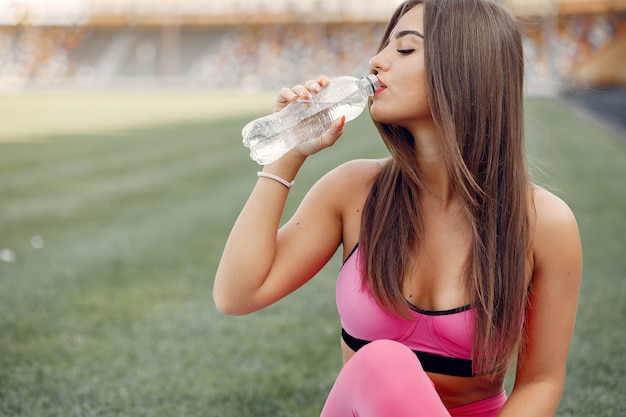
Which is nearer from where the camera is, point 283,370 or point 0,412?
point 0,412

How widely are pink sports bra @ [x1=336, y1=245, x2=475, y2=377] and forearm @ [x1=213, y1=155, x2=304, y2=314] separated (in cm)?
22

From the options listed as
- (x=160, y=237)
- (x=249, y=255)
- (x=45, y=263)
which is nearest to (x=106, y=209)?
(x=160, y=237)

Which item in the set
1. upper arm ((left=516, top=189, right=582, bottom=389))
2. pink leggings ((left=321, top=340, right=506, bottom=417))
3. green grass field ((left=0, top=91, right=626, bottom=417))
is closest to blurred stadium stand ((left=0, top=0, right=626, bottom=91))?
green grass field ((left=0, top=91, right=626, bottom=417))

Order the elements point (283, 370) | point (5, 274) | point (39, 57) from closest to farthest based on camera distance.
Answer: point (283, 370)
point (5, 274)
point (39, 57)

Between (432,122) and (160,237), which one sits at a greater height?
(432,122)

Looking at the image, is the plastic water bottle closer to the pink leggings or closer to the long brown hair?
the long brown hair

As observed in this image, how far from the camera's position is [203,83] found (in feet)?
154

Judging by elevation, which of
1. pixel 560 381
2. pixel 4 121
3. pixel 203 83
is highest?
pixel 560 381

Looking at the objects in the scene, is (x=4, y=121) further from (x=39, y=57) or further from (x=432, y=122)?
(x=39, y=57)

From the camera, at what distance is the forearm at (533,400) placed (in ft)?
6.53

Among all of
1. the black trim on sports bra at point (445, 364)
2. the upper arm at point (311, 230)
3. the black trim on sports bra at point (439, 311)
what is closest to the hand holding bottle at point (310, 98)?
the upper arm at point (311, 230)

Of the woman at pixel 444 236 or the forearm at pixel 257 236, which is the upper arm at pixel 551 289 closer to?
the woman at pixel 444 236

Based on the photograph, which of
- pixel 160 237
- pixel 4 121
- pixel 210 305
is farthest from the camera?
pixel 4 121

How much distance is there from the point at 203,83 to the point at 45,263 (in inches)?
1657
